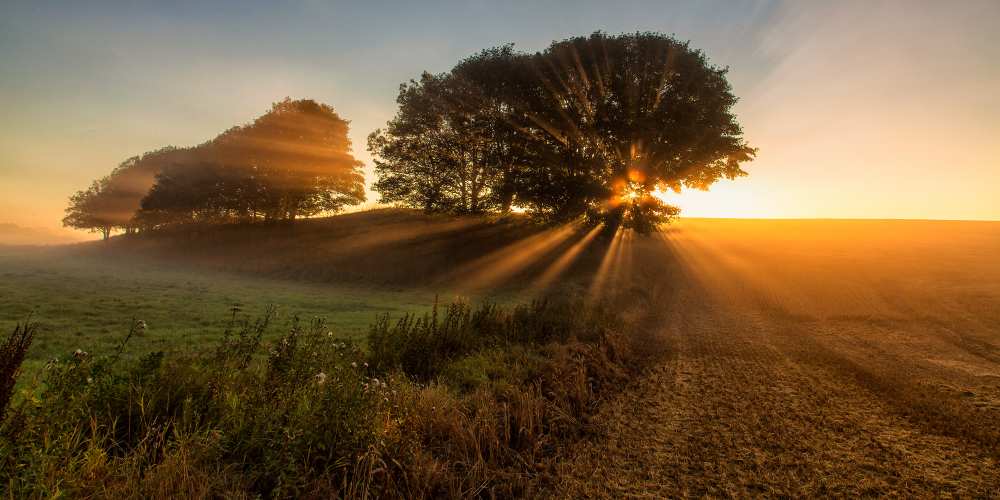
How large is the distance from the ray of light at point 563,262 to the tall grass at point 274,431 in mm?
17682

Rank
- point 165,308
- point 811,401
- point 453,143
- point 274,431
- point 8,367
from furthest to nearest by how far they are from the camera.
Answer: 1. point 453,143
2. point 165,308
3. point 811,401
4. point 274,431
5. point 8,367

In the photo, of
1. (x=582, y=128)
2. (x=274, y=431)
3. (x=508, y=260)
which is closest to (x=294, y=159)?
(x=508, y=260)

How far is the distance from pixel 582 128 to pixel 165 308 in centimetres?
2473

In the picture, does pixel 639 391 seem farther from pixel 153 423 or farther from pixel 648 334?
pixel 153 423

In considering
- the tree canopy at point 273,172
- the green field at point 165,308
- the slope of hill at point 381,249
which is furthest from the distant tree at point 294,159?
the green field at point 165,308

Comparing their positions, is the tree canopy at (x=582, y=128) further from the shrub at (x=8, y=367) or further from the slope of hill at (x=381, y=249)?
the shrub at (x=8, y=367)

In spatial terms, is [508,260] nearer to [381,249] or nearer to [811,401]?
[381,249]

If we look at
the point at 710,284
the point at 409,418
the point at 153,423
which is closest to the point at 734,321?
the point at 710,284

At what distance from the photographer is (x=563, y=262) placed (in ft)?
91.8

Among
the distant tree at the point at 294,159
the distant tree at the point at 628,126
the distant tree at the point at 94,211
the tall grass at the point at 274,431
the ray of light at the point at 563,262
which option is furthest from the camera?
the distant tree at the point at 94,211

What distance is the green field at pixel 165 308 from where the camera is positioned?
406 inches

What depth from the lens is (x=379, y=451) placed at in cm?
381

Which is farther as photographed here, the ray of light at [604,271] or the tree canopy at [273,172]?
the tree canopy at [273,172]

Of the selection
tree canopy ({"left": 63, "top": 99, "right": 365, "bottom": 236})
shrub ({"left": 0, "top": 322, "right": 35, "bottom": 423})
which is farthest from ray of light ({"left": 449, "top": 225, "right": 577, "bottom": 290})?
tree canopy ({"left": 63, "top": 99, "right": 365, "bottom": 236})
